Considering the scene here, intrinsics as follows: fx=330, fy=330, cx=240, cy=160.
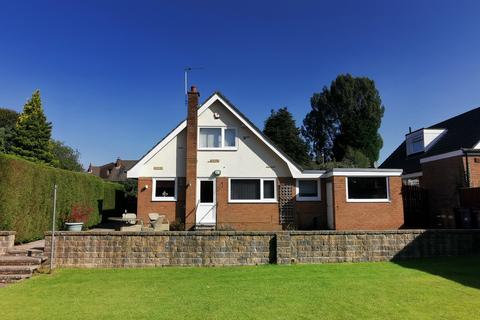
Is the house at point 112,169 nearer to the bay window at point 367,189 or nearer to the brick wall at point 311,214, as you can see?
the brick wall at point 311,214

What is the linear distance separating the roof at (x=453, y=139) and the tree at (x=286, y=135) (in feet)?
61.2

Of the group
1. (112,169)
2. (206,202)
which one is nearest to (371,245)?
(206,202)

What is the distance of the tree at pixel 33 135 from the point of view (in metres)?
37.0

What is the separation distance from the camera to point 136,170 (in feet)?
57.8

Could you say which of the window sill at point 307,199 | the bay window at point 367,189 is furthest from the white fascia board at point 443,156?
the window sill at point 307,199

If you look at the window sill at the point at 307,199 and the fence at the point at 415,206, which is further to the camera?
the fence at the point at 415,206

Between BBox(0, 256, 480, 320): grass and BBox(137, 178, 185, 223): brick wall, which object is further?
Answer: BBox(137, 178, 185, 223): brick wall

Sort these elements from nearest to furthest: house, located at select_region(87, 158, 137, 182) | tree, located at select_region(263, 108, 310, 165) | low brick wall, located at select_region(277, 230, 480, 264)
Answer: low brick wall, located at select_region(277, 230, 480, 264), tree, located at select_region(263, 108, 310, 165), house, located at select_region(87, 158, 137, 182)

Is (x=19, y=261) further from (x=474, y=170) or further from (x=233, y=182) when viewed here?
(x=474, y=170)

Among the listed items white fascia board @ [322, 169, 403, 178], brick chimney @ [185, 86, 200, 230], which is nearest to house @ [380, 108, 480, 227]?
white fascia board @ [322, 169, 403, 178]

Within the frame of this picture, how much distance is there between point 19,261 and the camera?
382 inches

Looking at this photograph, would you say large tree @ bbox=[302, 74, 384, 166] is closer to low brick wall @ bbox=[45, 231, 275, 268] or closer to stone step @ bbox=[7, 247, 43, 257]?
low brick wall @ bbox=[45, 231, 275, 268]

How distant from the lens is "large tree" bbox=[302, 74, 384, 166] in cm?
4669

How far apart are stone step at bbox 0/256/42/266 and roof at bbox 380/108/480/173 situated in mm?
20268
